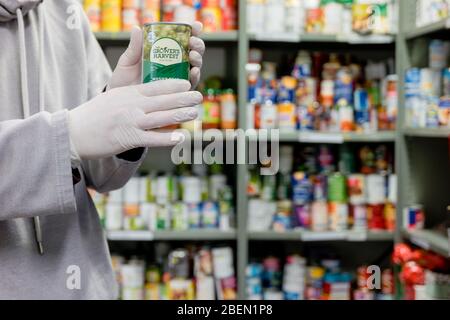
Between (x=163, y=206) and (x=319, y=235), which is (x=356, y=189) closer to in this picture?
(x=319, y=235)

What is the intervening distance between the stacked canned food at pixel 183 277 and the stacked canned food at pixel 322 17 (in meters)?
1.08

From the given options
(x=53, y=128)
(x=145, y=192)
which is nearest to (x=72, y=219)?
(x=53, y=128)

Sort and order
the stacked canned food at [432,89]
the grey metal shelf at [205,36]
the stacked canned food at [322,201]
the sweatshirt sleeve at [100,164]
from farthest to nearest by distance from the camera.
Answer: the stacked canned food at [322,201]
the grey metal shelf at [205,36]
the stacked canned food at [432,89]
the sweatshirt sleeve at [100,164]

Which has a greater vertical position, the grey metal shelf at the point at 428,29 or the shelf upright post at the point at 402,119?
the grey metal shelf at the point at 428,29

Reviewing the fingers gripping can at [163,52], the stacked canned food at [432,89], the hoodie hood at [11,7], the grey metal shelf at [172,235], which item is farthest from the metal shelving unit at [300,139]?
the fingers gripping can at [163,52]

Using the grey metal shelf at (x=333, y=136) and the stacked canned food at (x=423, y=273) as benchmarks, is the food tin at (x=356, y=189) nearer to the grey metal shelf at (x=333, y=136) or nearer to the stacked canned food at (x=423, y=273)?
the grey metal shelf at (x=333, y=136)

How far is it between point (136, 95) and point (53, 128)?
0.44ft

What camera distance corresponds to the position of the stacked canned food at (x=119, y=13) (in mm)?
2744

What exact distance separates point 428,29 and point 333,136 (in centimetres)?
63

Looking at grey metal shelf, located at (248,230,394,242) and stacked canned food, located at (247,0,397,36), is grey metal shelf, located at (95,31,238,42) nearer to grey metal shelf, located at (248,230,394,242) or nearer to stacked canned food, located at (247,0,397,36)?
stacked canned food, located at (247,0,397,36)

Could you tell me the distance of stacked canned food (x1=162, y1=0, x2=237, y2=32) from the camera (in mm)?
2732

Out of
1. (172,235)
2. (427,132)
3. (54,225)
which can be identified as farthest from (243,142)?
(54,225)

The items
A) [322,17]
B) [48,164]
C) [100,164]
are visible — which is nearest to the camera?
[48,164]

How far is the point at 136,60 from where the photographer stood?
1049 mm
